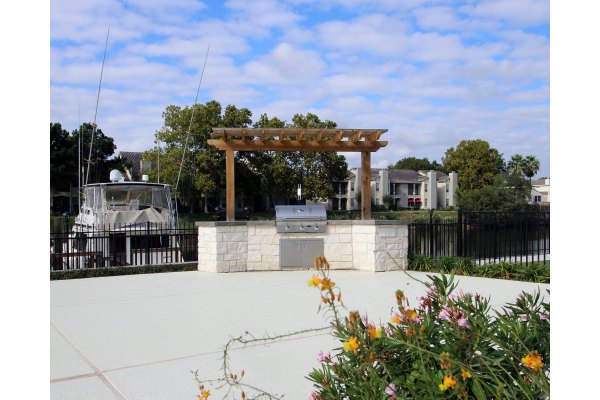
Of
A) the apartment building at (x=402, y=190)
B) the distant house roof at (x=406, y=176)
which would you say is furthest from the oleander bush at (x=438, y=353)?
the distant house roof at (x=406, y=176)

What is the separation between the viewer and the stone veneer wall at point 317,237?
1061 centimetres

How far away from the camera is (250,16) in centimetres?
582

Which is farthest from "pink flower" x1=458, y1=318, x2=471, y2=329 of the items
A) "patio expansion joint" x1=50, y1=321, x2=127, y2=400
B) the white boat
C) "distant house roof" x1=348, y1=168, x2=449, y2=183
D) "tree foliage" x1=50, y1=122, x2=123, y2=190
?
"distant house roof" x1=348, y1=168, x2=449, y2=183

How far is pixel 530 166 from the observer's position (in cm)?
6512

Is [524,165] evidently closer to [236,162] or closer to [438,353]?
[236,162]

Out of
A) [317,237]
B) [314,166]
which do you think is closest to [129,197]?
[317,237]

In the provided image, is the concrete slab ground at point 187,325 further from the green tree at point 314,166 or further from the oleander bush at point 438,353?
the green tree at point 314,166

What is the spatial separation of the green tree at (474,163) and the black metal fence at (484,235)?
46.9 metres

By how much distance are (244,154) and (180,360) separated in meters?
35.4

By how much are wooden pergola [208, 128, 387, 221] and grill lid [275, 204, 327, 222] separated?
38.4 inches

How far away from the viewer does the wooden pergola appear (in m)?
10.7

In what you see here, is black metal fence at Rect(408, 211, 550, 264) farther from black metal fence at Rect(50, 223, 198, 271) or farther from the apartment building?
the apartment building
